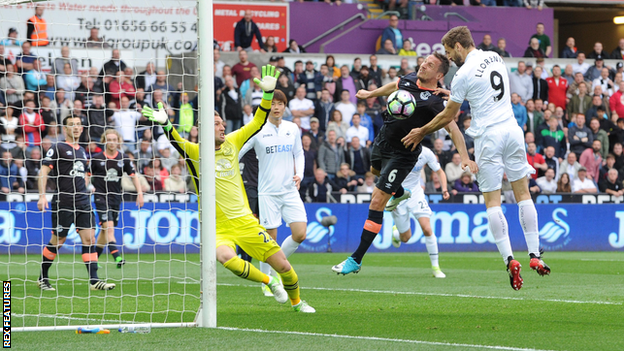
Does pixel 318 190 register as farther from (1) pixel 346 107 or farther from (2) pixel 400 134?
(2) pixel 400 134

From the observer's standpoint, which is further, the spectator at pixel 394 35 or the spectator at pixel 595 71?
the spectator at pixel 595 71

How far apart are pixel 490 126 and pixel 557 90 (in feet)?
51.3

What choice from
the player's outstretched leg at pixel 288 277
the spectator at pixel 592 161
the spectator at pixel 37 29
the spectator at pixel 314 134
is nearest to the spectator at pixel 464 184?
the spectator at pixel 314 134

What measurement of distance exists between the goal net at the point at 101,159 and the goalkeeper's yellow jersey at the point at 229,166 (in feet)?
1.04

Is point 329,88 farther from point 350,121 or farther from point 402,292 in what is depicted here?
point 402,292

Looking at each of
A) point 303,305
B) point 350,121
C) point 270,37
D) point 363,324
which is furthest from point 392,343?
point 270,37

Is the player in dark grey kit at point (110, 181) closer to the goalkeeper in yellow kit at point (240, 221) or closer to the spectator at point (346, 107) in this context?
the goalkeeper in yellow kit at point (240, 221)

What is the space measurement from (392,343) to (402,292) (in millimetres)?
4021

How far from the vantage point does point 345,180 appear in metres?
19.4

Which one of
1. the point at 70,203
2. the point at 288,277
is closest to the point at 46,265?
the point at 70,203

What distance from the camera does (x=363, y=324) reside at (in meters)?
7.26

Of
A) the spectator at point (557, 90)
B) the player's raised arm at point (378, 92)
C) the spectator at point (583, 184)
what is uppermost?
the player's raised arm at point (378, 92)

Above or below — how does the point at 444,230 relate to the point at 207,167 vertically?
below

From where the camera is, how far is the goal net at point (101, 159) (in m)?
9.03
